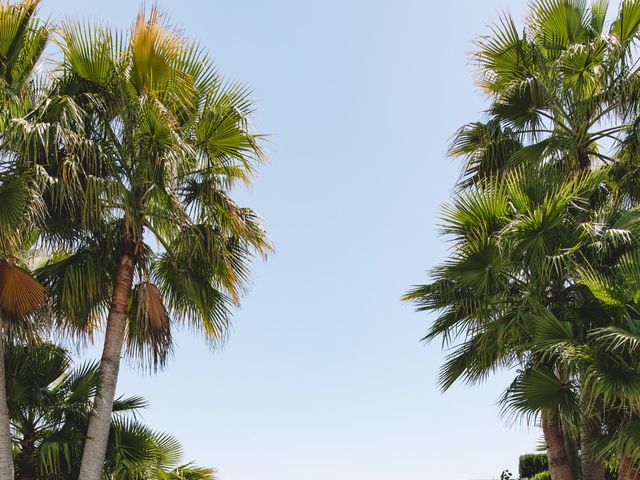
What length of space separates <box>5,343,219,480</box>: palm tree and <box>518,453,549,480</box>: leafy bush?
8254mm

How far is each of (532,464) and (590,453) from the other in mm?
6401

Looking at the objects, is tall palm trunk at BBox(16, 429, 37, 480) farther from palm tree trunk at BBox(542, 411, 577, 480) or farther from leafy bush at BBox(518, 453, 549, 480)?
leafy bush at BBox(518, 453, 549, 480)

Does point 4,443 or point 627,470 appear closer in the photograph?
point 4,443

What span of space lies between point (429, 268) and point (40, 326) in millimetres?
4586

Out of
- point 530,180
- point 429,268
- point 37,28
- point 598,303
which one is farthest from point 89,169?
point 598,303

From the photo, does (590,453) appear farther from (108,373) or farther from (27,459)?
(27,459)

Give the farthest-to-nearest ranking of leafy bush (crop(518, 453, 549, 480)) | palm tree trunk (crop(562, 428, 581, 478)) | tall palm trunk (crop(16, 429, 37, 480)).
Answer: leafy bush (crop(518, 453, 549, 480))
palm tree trunk (crop(562, 428, 581, 478))
tall palm trunk (crop(16, 429, 37, 480))

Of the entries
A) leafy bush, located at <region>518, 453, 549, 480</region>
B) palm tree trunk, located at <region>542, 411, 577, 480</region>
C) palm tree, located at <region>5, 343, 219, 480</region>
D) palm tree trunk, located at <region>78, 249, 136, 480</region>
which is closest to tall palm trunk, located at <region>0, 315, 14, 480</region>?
palm tree, located at <region>5, 343, 219, 480</region>

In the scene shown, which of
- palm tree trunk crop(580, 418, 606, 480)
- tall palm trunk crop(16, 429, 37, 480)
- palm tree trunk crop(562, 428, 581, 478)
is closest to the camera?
tall palm trunk crop(16, 429, 37, 480)

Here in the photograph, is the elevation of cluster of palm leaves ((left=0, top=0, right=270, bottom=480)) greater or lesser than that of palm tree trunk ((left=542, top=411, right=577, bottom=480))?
greater

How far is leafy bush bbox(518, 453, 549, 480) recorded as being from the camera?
1359cm

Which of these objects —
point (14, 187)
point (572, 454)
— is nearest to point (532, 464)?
point (572, 454)

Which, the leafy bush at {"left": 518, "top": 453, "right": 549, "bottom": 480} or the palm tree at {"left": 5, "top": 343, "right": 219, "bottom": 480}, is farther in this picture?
the leafy bush at {"left": 518, "top": 453, "right": 549, "bottom": 480}

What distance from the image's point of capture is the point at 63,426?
766 centimetres
